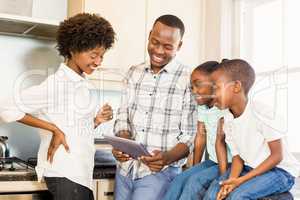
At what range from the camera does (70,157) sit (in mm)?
1525

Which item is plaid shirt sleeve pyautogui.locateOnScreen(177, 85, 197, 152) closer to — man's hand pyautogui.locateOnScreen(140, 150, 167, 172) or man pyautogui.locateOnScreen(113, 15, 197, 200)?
man pyautogui.locateOnScreen(113, 15, 197, 200)

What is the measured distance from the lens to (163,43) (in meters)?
1.79

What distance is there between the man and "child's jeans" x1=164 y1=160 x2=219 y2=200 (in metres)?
0.08

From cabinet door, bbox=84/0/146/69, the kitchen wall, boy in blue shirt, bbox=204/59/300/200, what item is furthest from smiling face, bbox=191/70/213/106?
the kitchen wall

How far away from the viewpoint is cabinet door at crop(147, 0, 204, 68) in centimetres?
238

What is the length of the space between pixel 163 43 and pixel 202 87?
26cm

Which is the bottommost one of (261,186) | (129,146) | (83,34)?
(261,186)

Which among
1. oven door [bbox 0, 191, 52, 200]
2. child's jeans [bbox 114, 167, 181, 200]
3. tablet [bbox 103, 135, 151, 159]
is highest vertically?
tablet [bbox 103, 135, 151, 159]

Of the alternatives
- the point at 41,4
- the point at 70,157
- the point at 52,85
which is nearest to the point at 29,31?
the point at 41,4

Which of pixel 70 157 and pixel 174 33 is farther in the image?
pixel 174 33

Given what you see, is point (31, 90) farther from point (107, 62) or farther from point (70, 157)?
point (107, 62)

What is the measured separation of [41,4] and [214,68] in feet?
3.94

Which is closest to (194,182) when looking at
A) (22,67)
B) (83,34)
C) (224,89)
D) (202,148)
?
(202,148)

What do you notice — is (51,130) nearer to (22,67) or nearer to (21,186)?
(21,186)
